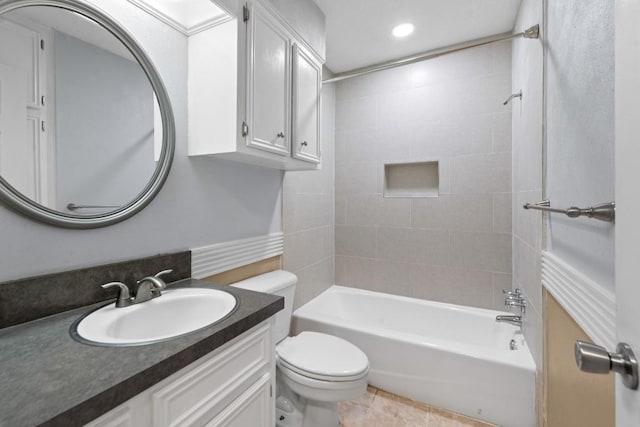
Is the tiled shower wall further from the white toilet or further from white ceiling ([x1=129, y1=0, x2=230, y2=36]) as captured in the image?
white ceiling ([x1=129, y1=0, x2=230, y2=36])

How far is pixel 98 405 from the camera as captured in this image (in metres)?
0.51

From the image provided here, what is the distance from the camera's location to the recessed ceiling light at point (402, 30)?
6.39 ft

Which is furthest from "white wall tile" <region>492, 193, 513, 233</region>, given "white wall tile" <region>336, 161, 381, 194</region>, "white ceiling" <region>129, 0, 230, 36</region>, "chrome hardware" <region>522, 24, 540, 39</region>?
"white ceiling" <region>129, 0, 230, 36</region>

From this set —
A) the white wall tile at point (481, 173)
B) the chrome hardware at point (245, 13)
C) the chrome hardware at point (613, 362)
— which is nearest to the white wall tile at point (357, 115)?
the white wall tile at point (481, 173)

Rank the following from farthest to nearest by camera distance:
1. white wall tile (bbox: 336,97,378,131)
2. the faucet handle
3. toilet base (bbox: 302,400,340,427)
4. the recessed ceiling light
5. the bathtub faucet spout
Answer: white wall tile (bbox: 336,97,378,131) < the recessed ceiling light < the bathtub faucet spout < toilet base (bbox: 302,400,340,427) < the faucet handle

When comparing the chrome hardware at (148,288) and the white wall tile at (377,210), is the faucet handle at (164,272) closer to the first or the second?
the chrome hardware at (148,288)

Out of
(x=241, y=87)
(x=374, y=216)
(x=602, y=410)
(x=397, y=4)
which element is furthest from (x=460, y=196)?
(x=241, y=87)

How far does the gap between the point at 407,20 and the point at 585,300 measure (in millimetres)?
1929

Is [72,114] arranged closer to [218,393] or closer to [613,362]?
[218,393]

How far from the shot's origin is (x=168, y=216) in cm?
122

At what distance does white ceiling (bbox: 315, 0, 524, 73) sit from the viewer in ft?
5.71

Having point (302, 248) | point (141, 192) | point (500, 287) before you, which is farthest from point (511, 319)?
point (141, 192)

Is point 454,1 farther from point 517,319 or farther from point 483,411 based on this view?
point 483,411

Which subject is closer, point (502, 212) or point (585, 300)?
point (585, 300)
